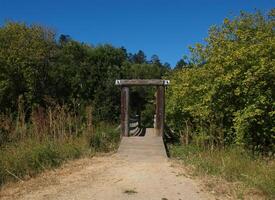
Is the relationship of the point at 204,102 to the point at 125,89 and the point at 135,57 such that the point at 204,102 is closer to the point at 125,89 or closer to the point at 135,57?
the point at 125,89

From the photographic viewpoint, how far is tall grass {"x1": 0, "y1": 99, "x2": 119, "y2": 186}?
909cm

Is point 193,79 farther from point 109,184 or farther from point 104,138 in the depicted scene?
point 109,184

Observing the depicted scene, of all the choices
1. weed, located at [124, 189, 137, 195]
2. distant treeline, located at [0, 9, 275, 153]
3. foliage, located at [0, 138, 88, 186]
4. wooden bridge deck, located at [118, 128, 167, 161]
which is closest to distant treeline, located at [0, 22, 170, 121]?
distant treeline, located at [0, 9, 275, 153]

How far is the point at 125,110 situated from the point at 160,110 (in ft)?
3.88

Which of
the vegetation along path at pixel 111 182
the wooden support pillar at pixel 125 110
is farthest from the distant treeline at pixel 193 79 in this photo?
the vegetation along path at pixel 111 182

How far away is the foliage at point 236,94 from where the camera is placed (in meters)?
11.7

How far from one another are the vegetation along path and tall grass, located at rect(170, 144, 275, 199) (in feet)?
2.21

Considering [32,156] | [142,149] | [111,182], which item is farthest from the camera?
[142,149]

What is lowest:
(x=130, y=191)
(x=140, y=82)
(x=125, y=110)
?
(x=130, y=191)

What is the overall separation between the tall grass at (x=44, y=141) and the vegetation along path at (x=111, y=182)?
0.49 meters

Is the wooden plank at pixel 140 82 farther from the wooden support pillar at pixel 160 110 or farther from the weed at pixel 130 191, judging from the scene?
the weed at pixel 130 191

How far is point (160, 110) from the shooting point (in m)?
14.0

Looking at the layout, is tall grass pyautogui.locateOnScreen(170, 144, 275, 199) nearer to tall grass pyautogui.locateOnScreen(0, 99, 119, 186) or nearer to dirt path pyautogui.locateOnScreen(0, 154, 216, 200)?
dirt path pyautogui.locateOnScreen(0, 154, 216, 200)

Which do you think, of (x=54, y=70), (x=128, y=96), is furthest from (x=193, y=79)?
(x=54, y=70)
